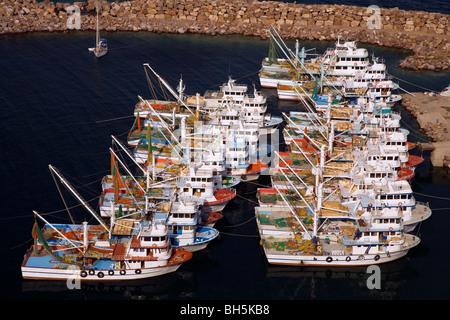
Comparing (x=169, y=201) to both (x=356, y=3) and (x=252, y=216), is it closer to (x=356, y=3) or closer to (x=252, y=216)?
(x=252, y=216)

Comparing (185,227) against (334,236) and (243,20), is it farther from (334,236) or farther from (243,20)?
(243,20)

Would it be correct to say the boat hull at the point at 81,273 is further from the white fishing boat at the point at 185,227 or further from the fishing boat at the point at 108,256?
the white fishing boat at the point at 185,227

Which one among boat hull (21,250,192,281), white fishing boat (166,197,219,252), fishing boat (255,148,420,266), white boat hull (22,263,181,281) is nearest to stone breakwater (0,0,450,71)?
fishing boat (255,148,420,266)

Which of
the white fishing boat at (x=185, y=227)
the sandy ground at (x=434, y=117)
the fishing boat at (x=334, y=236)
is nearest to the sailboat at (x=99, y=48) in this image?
the sandy ground at (x=434, y=117)

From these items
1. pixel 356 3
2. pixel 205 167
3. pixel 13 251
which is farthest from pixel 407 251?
pixel 356 3

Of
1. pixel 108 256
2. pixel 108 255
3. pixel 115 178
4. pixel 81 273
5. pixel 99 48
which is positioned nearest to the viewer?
pixel 81 273

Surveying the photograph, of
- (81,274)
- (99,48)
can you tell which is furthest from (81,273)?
(99,48)
